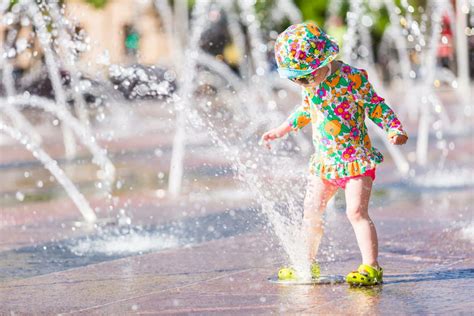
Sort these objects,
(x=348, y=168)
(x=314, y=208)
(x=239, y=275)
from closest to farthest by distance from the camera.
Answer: (x=348, y=168), (x=314, y=208), (x=239, y=275)

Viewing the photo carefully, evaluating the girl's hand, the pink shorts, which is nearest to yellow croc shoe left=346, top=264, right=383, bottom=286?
the pink shorts

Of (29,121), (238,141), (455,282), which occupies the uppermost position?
(29,121)

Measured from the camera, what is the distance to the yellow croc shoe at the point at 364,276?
5.70 metres

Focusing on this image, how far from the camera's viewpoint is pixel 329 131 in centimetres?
580

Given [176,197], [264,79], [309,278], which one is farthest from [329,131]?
[264,79]

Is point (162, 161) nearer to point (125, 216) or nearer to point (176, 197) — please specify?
point (176, 197)

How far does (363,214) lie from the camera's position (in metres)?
5.78

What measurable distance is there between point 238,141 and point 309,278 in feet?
28.6

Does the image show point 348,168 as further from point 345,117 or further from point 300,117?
point 300,117

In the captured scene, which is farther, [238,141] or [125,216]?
[238,141]

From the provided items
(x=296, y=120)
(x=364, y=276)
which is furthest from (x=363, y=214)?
(x=296, y=120)

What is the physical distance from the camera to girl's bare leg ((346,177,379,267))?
575 cm

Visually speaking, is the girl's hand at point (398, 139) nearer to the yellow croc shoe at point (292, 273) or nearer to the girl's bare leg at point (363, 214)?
the girl's bare leg at point (363, 214)

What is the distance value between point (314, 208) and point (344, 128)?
43 cm
